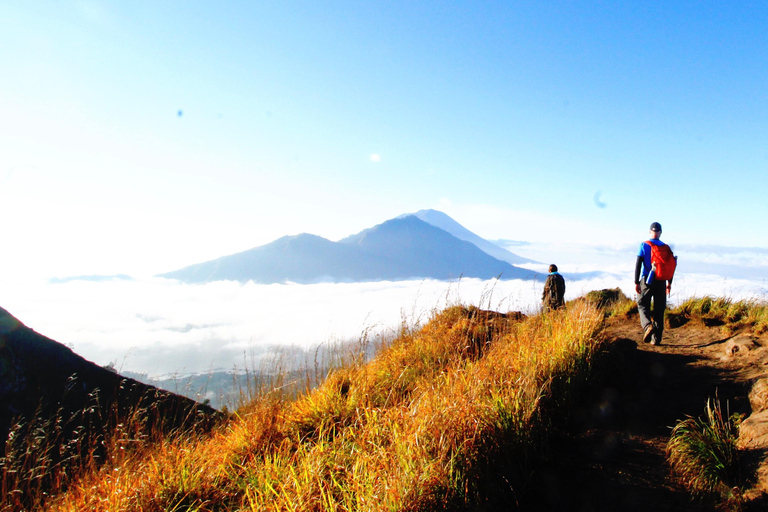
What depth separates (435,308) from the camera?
7246 millimetres

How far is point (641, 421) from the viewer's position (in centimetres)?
394

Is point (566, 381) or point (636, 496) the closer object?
point (636, 496)

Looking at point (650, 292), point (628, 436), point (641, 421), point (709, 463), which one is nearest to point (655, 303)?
point (650, 292)

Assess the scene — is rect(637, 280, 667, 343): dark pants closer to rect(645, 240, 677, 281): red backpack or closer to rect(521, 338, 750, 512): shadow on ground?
rect(645, 240, 677, 281): red backpack

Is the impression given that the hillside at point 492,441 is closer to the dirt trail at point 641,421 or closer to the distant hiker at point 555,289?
the dirt trail at point 641,421

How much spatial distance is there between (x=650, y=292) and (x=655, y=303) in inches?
8.5

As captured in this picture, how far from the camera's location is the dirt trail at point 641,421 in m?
2.87

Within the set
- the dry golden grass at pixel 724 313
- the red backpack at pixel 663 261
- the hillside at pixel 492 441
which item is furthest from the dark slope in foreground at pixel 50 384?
the dry golden grass at pixel 724 313

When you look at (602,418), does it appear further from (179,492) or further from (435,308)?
(179,492)

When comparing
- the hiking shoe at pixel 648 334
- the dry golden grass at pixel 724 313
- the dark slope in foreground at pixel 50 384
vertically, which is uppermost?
the dry golden grass at pixel 724 313

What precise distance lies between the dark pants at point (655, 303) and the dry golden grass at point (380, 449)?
6.00 feet

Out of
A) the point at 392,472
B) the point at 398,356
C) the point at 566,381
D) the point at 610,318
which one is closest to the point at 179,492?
the point at 392,472

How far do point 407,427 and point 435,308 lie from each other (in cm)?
411

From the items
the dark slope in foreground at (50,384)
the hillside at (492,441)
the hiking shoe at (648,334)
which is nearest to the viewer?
the hillside at (492,441)
